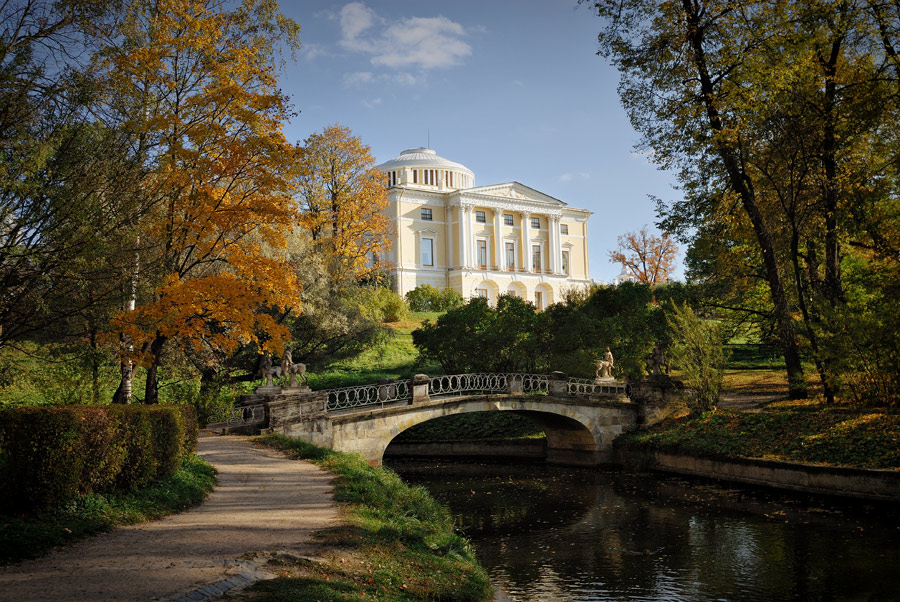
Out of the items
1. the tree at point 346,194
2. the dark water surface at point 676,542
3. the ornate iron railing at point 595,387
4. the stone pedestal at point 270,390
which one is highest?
the tree at point 346,194

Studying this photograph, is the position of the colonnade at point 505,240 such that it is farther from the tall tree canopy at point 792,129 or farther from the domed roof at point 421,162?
the tall tree canopy at point 792,129

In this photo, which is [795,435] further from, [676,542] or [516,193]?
[516,193]

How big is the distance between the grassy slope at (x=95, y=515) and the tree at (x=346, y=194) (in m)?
25.5

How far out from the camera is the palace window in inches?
2500

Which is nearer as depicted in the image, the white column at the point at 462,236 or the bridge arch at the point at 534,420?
the bridge arch at the point at 534,420

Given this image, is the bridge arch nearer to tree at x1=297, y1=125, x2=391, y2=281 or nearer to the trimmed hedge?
the trimmed hedge

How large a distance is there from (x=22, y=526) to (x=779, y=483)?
58.3 ft

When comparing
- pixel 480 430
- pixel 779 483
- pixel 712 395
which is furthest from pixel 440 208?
pixel 779 483

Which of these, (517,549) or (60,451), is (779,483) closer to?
(517,549)

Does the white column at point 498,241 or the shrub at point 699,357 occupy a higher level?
the white column at point 498,241

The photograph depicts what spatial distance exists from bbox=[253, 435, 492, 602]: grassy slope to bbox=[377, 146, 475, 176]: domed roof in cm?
6319

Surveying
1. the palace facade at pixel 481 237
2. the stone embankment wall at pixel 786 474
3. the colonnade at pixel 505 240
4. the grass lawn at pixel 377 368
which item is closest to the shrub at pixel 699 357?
the stone embankment wall at pixel 786 474

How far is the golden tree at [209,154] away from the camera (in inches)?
568

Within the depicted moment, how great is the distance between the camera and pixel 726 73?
68.6 feet
